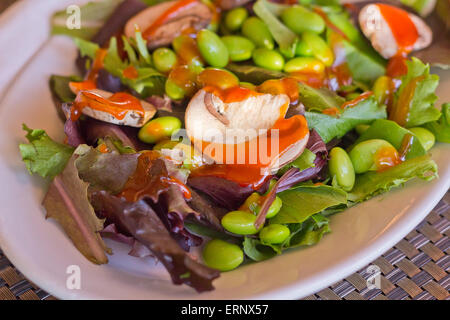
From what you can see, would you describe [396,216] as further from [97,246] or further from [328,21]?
[328,21]

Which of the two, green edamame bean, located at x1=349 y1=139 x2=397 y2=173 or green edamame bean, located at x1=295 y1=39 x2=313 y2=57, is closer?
green edamame bean, located at x1=349 y1=139 x2=397 y2=173

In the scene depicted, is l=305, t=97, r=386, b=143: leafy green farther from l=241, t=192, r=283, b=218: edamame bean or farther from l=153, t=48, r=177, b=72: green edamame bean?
l=153, t=48, r=177, b=72: green edamame bean

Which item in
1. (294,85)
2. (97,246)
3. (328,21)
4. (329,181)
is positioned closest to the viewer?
(97,246)

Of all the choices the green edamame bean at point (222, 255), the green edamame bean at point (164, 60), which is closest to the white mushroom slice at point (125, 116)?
the green edamame bean at point (164, 60)

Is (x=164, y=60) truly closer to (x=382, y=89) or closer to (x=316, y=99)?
(x=316, y=99)

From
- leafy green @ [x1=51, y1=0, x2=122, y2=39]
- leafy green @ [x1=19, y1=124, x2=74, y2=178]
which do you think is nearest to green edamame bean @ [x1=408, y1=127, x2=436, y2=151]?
leafy green @ [x1=19, y1=124, x2=74, y2=178]

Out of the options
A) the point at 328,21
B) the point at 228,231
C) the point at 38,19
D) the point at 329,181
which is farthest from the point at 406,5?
the point at 38,19

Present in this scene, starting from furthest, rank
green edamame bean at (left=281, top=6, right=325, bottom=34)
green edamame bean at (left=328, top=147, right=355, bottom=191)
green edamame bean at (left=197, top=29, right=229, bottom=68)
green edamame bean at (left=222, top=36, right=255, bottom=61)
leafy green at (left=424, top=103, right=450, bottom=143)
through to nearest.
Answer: green edamame bean at (left=281, top=6, right=325, bottom=34), green edamame bean at (left=222, top=36, right=255, bottom=61), green edamame bean at (left=197, top=29, right=229, bottom=68), leafy green at (left=424, top=103, right=450, bottom=143), green edamame bean at (left=328, top=147, right=355, bottom=191)

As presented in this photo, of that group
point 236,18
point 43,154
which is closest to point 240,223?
point 43,154
